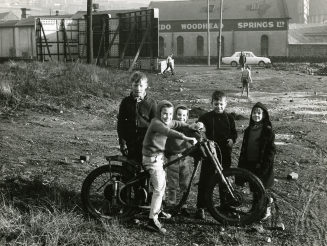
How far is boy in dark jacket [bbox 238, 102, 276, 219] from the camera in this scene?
580 cm

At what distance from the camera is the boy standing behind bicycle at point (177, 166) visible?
18.6 ft

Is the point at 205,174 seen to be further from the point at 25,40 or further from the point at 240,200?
the point at 25,40

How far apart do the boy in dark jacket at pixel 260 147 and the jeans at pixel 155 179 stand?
1.22m

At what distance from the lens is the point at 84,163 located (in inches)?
317

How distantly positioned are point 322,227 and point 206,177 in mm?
1429

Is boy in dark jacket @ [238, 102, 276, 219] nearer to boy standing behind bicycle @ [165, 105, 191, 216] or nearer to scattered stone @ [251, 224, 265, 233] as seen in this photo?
scattered stone @ [251, 224, 265, 233]

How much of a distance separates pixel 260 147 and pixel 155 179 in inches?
54.6

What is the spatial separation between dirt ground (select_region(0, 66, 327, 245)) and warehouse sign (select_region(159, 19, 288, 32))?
43.6m

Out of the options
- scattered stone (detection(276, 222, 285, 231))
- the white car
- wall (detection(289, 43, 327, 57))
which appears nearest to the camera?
scattered stone (detection(276, 222, 285, 231))

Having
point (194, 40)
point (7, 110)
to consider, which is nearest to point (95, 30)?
point (7, 110)

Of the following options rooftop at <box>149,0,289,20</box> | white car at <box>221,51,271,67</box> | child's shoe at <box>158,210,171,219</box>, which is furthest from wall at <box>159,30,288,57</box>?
child's shoe at <box>158,210,171,219</box>

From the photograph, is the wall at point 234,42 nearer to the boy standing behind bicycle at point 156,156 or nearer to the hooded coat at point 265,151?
the hooded coat at point 265,151

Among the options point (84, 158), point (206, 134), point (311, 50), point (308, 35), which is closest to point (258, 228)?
point (206, 134)

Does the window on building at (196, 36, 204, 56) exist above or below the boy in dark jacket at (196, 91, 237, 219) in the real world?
above
